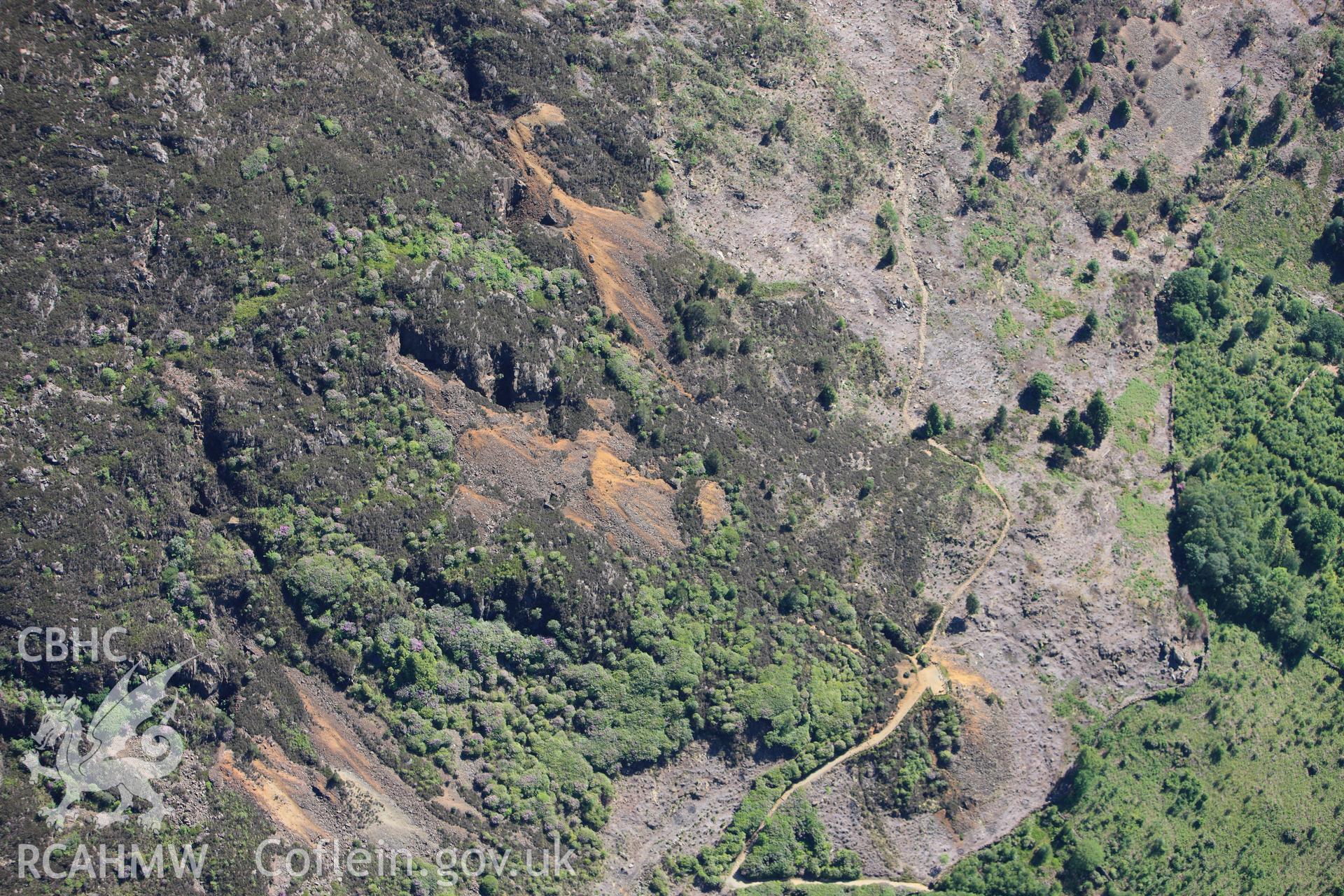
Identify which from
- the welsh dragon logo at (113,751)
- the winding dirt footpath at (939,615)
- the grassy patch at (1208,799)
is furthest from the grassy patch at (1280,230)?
the welsh dragon logo at (113,751)

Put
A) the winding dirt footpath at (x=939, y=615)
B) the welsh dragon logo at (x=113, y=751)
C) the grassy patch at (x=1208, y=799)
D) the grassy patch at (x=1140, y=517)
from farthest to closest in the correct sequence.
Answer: the grassy patch at (x=1140, y=517) → the grassy patch at (x=1208, y=799) → the winding dirt footpath at (x=939, y=615) → the welsh dragon logo at (x=113, y=751)

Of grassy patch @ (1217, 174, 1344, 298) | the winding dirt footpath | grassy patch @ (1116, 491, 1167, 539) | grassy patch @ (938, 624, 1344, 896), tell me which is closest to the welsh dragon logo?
the winding dirt footpath

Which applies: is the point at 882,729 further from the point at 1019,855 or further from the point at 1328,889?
A: the point at 1328,889

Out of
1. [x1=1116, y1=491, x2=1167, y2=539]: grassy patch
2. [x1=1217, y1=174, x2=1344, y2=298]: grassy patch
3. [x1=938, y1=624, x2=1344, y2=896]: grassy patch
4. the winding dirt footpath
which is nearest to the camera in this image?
the winding dirt footpath

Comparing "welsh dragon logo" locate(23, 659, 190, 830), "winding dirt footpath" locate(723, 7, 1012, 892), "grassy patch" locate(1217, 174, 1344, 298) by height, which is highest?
"grassy patch" locate(1217, 174, 1344, 298)

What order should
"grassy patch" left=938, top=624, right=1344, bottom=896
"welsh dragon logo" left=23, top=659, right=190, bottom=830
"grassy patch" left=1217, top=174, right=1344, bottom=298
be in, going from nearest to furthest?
1. "welsh dragon logo" left=23, top=659, right=190, bottom=830
2. "grassy patch" left=938, top=624, right=1344, bottom=896
3. "grassy patch" left=1217, top=174, right=1344, bottom=298

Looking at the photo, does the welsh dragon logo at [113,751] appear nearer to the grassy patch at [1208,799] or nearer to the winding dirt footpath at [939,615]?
the winding dirt footpath at [939,615]

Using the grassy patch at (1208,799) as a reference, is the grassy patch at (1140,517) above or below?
above

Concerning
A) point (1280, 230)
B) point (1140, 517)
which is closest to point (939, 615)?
point (1140, 517)

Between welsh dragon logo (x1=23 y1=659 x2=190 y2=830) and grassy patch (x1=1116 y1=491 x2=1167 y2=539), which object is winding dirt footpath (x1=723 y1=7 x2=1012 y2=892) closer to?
grassy patch (x1=1116 y1=491 x2=1167 y2=539)
